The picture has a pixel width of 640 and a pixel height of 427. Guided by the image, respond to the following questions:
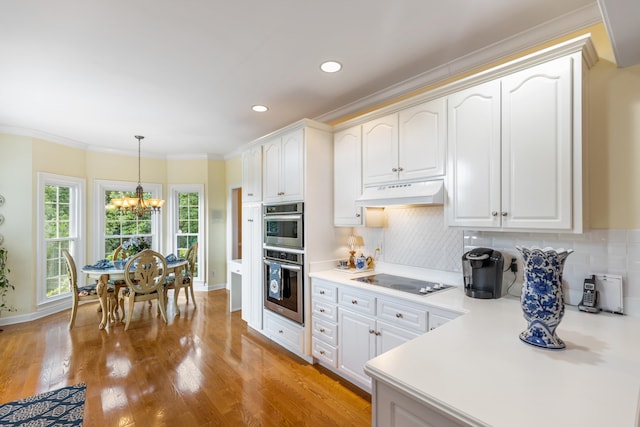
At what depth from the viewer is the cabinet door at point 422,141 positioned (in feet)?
7.25

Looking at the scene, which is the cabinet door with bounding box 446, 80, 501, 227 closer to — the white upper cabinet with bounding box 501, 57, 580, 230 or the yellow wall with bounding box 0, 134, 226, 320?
the white upper cabinet with bounding box 501, 57, 580, 230

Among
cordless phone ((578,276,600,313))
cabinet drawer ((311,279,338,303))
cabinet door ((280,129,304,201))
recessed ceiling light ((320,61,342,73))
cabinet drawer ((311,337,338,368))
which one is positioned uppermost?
recessed ceiling light ((320,61,342,73))

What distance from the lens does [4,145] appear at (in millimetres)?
3947

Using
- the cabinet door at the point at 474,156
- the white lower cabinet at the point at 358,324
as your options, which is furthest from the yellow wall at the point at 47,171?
the cabinet door at the point at 474,156

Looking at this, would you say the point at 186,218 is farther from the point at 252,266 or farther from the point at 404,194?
the point at 404,194

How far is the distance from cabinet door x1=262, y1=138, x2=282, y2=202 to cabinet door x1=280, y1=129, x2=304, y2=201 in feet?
0.27

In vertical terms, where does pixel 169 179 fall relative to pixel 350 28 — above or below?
below

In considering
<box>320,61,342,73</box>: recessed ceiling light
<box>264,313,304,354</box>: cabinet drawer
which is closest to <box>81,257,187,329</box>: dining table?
<box>264,313,304,354</box>: cabinet drawer

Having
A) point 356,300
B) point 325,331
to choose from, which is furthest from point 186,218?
point 356,300

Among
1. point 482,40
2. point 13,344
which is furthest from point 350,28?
point 13,344

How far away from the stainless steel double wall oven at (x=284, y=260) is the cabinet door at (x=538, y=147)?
5.84 feet

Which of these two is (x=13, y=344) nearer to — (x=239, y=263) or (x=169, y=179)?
(x=239, y=263)

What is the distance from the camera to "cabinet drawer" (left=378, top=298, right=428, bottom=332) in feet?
6.55

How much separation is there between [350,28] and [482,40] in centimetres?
95
